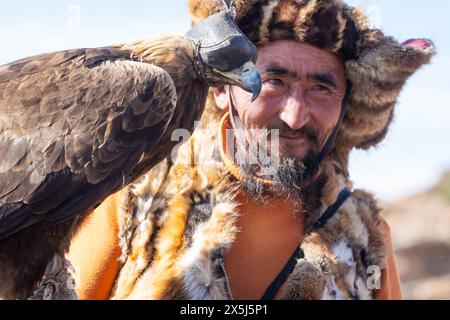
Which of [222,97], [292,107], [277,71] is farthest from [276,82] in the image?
[222,97]

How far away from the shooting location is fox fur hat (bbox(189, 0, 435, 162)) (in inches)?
174

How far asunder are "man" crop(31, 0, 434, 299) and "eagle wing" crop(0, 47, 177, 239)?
0.89 feet

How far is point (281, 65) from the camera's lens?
440 cm

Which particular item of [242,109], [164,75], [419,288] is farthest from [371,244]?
[419,288]

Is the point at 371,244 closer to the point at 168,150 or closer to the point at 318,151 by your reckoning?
the point at 318,151

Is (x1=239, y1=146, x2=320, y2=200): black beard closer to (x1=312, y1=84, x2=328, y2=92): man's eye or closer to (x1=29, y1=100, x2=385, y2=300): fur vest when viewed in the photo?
(x1=29, y1=100, x2=385, y2=300): fur vest

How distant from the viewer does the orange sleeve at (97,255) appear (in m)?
4.07

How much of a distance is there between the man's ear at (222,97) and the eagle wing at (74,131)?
0.71 metres

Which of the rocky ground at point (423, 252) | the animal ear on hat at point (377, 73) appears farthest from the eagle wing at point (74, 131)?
the rocky ground at point (423, 252)

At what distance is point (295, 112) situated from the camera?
4.32 meters

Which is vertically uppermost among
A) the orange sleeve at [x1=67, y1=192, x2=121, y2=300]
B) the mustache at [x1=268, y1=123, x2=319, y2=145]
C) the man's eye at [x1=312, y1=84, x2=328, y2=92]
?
the man's eye at [x1=312, y1=84, x2=328, y2=92]

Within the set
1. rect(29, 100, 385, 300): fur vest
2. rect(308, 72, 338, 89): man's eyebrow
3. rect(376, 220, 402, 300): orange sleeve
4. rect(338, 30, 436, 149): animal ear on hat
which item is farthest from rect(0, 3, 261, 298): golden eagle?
rect(376, 220, 402, 300): orange sleeve

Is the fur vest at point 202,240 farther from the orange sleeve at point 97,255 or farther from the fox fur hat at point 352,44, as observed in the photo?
the fox fur hat at point 352,44

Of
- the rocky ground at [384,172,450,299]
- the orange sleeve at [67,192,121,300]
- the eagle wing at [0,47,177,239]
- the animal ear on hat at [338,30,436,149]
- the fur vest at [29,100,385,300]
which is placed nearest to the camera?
the eagle wing at [0,47,177,239]
